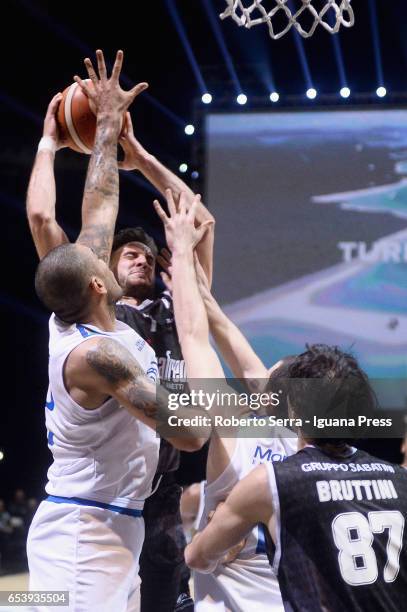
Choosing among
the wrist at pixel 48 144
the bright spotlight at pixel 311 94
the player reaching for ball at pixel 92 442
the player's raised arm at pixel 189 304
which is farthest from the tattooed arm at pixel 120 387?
the bright spotlight at pixel 311 94

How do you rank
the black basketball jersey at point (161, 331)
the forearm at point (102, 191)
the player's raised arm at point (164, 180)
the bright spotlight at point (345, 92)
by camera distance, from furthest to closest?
1. the bright spotlight at point (345, 92)
2. the black basketball jersey at point (161, 331)
3. the player's raised arm at point (164, 180)
4. the forearm at point (102, 191)

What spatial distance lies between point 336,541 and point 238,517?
228 millimetres

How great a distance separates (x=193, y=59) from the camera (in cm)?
740

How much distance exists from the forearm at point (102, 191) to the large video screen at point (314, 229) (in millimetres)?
3983

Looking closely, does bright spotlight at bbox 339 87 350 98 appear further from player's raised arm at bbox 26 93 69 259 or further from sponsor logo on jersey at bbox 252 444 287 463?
sponsor logo on jersey at bbox 252 444 287 463

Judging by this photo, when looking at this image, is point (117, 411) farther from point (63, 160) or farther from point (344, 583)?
point (63, 160)

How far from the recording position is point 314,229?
727 centimetres

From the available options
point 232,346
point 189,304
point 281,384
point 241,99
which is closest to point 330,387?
point 281,384

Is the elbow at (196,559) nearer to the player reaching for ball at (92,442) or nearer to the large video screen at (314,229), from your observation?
the player reaching for ball at (92,442)

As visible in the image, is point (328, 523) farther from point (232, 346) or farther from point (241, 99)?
point (241, 99)

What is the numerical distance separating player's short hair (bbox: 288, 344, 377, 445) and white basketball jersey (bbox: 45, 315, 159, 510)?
2.54 feet

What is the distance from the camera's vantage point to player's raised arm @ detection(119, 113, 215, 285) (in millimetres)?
3143

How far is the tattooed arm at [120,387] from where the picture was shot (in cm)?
248

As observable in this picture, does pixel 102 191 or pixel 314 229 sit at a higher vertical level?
pixel 314 229
